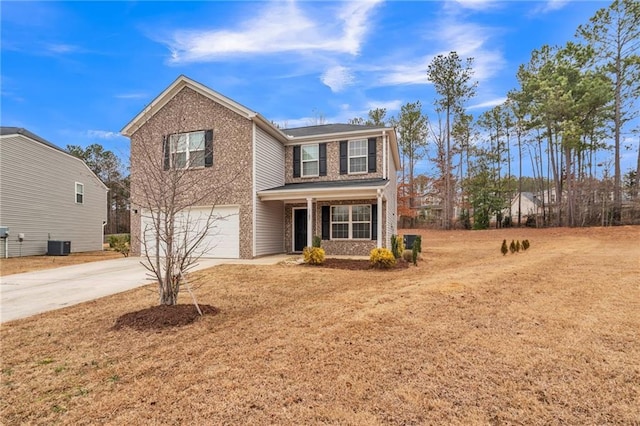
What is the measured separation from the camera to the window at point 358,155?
14094 millimetres

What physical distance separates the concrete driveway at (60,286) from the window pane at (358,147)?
7501mm

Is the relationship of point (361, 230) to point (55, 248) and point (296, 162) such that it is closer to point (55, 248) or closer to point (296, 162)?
point (296, 162)

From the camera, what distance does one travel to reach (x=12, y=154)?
1536 centimetres

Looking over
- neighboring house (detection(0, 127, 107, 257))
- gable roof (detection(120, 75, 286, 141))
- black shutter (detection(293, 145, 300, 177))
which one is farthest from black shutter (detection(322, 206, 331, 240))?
neighboring house (detection(0, 127, 107, 257))

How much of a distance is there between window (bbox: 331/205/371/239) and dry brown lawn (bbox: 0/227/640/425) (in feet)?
23.5

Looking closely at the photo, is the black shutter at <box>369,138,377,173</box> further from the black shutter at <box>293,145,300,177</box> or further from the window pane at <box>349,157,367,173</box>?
the black shutter at <box>293,145,300,177</box>

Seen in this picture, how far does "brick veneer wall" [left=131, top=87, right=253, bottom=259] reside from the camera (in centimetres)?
1275

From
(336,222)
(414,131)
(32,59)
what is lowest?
(336,222)

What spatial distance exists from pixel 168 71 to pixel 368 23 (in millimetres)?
8476

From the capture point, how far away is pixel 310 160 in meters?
14.9

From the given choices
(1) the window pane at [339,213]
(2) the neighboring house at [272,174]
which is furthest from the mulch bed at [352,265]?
(1) the window pane at [339,213]

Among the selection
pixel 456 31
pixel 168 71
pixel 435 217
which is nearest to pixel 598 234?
pixel 435 217

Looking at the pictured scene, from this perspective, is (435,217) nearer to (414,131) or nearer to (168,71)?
(414,131)

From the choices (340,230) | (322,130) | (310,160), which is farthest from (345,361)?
(322,130)
